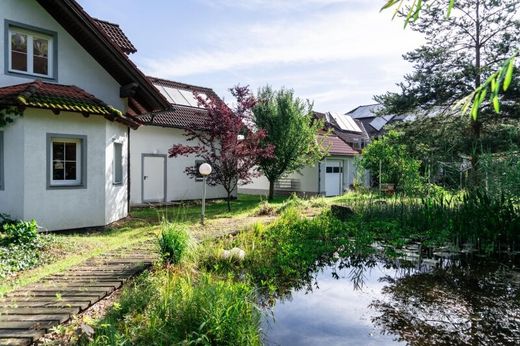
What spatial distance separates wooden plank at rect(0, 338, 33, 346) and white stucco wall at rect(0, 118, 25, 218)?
6.55 metres

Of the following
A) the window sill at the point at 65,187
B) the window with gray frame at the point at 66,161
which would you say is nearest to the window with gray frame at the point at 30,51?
the window with gray frame at the point at 66,161

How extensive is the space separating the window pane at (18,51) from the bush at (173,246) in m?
7.24

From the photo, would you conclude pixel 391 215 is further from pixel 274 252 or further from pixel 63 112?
pixel 63 112

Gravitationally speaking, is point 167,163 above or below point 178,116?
below

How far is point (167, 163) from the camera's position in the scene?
56.2 feet

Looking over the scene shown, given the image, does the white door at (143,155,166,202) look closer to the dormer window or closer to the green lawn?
the green lawn

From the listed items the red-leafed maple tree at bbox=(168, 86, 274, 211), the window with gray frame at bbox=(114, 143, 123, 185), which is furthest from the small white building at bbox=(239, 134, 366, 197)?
the window with gray frame at bbox=(114, 143, 123, 185)

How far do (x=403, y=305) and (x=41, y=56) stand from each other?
1061cm

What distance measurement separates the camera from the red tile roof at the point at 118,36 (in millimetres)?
13688

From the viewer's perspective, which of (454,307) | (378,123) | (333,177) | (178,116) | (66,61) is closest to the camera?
(454,307)

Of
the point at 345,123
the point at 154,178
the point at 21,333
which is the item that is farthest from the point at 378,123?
the point at 21,333

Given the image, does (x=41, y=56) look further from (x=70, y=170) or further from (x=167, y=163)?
(x=167, y=163)

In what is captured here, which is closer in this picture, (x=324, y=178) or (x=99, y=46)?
(x=99, y=46)

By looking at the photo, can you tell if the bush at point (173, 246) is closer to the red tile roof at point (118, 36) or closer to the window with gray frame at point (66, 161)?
the window with gray frame at point (66, 161)
